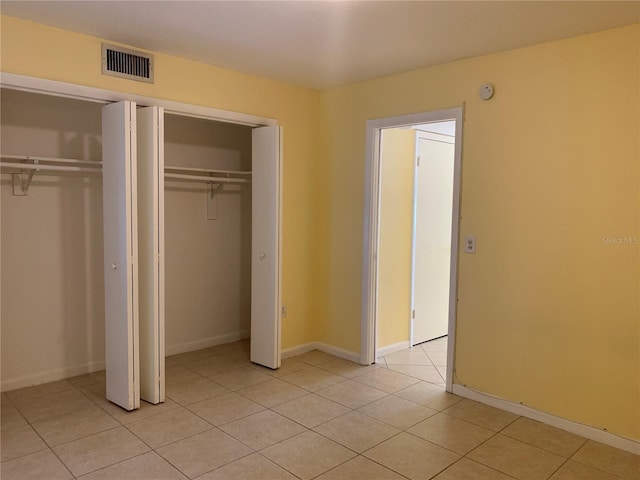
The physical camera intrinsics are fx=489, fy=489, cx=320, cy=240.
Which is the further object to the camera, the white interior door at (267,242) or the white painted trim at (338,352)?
the white painted trim at (338,352)

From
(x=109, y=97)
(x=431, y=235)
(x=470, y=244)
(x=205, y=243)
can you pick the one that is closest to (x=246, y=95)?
(x=109, y=97)

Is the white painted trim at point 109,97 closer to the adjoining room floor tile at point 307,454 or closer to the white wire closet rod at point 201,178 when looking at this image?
the white wire closet rod at point 201,178

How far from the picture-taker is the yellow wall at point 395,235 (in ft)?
14.7

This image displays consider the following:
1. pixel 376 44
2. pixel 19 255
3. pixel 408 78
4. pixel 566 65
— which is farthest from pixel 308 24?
pixel 19 255

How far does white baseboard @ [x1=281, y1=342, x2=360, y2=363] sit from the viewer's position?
4.42 m

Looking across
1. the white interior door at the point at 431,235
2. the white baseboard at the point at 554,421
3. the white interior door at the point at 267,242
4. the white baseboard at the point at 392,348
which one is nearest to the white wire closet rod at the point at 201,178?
the white interior door at the point at 267,242

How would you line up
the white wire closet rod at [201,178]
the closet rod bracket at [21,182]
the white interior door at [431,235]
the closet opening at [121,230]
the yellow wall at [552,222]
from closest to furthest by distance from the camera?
the yellow wall at [552,222] → the closet opening at [121,230] → the closet rod bracket at [21,182] → the white wire closet rod at [201,178] → the white interior door at [431,235]

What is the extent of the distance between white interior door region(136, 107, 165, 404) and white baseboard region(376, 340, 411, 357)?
78.8 inches

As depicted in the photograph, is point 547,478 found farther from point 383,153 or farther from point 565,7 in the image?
point 383,153

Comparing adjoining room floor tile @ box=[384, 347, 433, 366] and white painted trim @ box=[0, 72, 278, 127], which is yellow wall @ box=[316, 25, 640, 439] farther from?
white painted trim @ box=[0, 72, 278, 127]

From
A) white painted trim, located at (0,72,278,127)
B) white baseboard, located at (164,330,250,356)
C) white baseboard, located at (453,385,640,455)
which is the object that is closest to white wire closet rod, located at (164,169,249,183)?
white painted trim, located at (0,72,278,127)

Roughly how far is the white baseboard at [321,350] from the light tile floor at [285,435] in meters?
0.45

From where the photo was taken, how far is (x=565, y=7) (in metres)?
2.51

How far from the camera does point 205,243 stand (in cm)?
471
